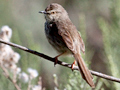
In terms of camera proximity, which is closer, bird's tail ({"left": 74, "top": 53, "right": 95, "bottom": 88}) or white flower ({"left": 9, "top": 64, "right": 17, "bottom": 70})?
bird's tail ({"left": 74, "top": 53, "right": 95, "bottom": 88})

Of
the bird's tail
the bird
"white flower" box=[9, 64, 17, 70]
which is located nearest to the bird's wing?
the bird

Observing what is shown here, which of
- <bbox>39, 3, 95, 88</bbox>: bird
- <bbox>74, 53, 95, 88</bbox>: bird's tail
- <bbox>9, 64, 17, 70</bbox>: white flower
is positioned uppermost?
<bbox>39, 3, 95, 88</bbox>: bird

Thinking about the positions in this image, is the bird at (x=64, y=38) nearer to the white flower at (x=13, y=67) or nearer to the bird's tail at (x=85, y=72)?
the bird's tail at (x=85, y=72)

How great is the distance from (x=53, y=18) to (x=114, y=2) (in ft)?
2.79

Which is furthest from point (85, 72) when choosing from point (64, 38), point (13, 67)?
point (13, 67)

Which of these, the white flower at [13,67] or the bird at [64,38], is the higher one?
the bird at [64,38]

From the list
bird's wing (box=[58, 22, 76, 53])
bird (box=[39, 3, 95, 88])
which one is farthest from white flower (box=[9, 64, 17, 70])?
bird's wing (box=[58, 22, 76, 53])

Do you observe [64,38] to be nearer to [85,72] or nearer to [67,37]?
[67,37]

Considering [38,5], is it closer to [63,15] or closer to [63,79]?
[63,15]

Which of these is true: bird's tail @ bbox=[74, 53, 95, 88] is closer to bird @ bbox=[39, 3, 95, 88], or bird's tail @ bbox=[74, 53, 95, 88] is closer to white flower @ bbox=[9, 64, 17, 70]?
bird @ bbox=[39, 3, 95, 88]

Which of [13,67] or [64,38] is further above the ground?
[64,38]

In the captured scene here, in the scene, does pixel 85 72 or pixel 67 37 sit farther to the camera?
pixel 67 37

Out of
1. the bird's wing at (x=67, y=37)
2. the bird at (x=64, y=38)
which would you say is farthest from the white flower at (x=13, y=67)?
the bird's wing at (x=67, y=37)

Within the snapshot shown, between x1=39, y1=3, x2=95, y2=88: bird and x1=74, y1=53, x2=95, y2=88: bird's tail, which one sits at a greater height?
x1=39, y1=3, x2=95, y2=88: bird
